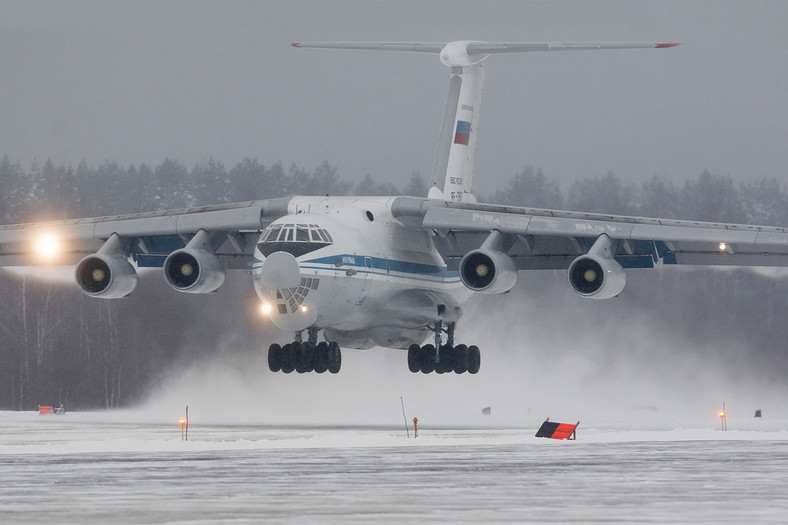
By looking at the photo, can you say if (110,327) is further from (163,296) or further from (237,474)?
(237,474)

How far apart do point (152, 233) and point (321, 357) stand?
4.40 m

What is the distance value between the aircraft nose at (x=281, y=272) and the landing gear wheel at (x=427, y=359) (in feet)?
18.1

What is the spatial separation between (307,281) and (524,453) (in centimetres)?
Result: 549

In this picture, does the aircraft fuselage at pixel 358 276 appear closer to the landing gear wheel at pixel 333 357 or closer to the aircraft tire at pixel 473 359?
the landing gear wheel at pixel 333 357

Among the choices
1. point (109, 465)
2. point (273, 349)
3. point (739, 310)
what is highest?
point (739, 310)

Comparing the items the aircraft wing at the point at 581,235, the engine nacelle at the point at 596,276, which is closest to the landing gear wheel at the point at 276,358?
the aircraft wing at the point at 581,235

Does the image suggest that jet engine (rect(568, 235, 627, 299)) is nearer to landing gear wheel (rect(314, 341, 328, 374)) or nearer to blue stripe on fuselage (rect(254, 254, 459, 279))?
blue stripe on fuselage (rect(254, 254, 459, 279))

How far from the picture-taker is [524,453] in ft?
68.9

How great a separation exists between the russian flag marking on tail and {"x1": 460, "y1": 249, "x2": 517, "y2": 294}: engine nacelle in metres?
5.33

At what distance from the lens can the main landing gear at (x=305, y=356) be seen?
26703mm

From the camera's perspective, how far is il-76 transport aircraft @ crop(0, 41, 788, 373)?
25.0 meters

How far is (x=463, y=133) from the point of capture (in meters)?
30.8

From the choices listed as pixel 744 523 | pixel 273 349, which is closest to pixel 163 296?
pixel 273 349

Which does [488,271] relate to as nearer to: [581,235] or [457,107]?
[581,235]
